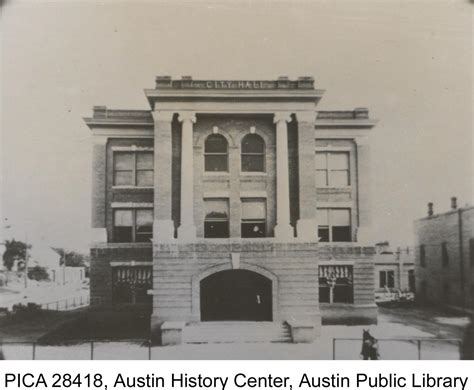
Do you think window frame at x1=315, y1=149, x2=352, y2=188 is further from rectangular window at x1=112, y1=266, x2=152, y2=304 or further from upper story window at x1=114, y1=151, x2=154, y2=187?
rectangular window at x1=112, y1=266, x2=152, y2=304

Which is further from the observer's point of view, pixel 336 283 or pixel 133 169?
pixel 336 283

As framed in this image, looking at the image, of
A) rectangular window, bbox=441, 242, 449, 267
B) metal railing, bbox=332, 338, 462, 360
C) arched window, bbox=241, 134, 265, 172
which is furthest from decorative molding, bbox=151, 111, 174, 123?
rectangular window, bbox=441, 242, 449, 267

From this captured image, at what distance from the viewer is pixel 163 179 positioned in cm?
1484

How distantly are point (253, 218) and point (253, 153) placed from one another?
2012 millimetres

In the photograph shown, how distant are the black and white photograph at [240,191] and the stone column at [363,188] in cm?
7

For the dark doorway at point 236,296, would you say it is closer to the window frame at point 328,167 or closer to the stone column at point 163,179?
the stone column at point 163,179

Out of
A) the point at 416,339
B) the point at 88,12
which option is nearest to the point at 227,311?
the point at 416,339

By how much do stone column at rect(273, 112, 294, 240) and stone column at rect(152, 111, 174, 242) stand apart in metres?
3.21

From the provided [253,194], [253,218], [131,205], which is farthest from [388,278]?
[131,205]

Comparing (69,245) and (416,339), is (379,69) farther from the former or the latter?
(69,245)

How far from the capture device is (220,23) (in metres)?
13.0

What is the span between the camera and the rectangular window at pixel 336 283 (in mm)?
16219

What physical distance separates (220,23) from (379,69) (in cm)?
441

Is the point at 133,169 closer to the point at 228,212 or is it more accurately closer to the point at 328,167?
the point at 228,212
